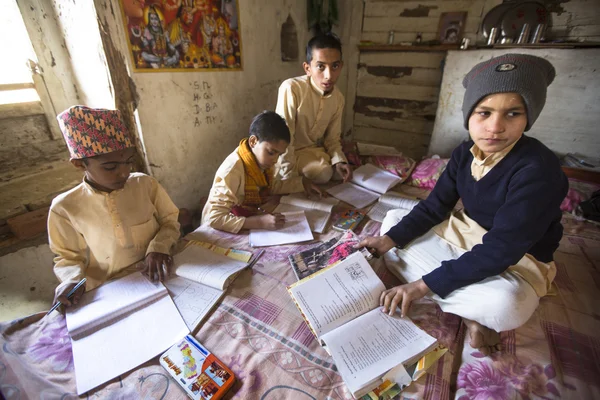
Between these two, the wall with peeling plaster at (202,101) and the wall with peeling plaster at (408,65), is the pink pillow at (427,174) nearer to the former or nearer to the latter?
the wall with peeling plaster at (408,65)

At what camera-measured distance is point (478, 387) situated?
0.79 m

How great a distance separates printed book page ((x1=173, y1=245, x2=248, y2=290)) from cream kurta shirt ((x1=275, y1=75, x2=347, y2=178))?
108cm

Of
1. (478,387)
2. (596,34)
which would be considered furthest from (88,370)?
(596,34)

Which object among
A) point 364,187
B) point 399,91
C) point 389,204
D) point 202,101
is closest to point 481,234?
point 389,204

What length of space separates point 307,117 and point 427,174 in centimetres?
105

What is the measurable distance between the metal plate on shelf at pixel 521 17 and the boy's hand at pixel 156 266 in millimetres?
3062

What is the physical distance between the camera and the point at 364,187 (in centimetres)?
202

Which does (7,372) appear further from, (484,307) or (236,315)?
(484,307)

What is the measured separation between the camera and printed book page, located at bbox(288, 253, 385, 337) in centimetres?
90

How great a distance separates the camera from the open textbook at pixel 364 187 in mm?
1836

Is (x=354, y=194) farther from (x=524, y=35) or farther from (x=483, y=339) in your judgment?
(x=524, y=35)

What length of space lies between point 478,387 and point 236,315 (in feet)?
2.52

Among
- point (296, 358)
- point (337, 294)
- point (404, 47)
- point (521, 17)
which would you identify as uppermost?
point (521, 17)

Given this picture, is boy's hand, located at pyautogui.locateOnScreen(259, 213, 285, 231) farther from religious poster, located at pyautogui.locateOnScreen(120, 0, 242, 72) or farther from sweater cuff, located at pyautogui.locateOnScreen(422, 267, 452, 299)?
religious poster, located at pyautogui.locateOnScreen(120, 0, 242, 72)
